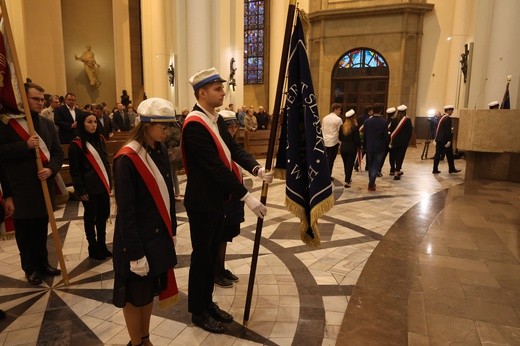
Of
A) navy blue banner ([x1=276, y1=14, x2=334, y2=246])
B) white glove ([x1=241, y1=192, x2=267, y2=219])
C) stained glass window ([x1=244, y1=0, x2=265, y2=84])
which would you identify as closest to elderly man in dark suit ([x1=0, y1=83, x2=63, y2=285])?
white glove ([x1=241, y1=192, x2=267, y2=219])

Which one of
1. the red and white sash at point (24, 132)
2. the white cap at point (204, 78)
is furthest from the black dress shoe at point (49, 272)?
the white cap at point (204, 78)

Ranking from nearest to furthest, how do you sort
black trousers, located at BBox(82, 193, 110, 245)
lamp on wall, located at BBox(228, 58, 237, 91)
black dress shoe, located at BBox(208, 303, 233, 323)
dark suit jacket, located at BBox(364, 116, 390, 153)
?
1. black dress shoe, located at BBox(208, 303, 233, 323)
2. black trousers, located at BBox(82, 193, 110, 245)
3. dark suit jacket, located at BBox(364, 116, 390, 153)
4. lamp on wall, located at BBox(228, 58, 237, 91)

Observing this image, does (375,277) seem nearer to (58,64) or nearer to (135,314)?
(135,314)

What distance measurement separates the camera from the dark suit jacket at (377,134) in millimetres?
7668

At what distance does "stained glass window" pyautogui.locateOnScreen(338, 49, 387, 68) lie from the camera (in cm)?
1762

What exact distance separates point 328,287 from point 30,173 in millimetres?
2828

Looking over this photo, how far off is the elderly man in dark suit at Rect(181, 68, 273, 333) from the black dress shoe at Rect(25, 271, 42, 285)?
5.45 ft

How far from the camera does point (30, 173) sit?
3322 mm

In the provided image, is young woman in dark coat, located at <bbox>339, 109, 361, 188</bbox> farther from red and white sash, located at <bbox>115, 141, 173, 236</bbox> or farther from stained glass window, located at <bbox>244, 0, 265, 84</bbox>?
stained glass window, located at <bbox>244, 0, 265, 84</bbox>

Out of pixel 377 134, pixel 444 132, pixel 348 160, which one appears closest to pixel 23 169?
pixel 348 160

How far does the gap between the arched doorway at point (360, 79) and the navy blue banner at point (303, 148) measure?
16200 mm

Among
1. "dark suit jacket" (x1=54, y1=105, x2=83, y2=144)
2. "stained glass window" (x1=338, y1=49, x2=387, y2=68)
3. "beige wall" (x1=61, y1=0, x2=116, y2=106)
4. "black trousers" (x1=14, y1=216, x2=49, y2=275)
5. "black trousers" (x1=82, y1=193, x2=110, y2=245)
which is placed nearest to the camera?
"black trousers" (x1=14, y1=216, x2=49, y2=275)

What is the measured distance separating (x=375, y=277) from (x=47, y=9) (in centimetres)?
1478

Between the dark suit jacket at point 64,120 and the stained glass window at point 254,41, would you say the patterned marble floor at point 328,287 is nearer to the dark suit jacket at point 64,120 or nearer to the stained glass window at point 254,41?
the dark suit jacket at point 64,120
